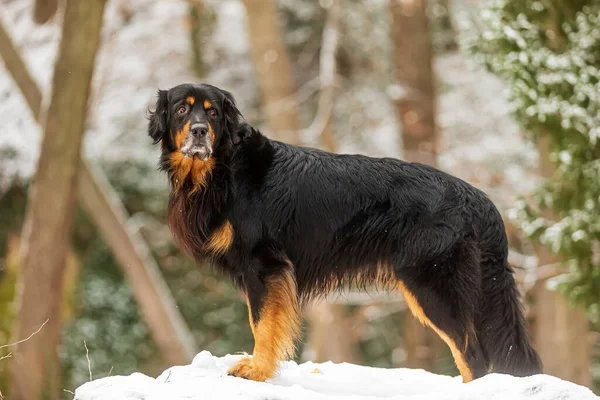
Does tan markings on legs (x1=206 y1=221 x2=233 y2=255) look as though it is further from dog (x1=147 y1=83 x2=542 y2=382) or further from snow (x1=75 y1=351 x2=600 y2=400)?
snow (x1=75 y1=351 x2=600 y2=400)

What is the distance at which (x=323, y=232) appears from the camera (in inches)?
235

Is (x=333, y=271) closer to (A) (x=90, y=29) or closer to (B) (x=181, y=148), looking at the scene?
(B) (x=181, y=148)

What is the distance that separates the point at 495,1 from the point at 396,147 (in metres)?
5.65

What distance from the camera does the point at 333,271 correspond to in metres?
6.09

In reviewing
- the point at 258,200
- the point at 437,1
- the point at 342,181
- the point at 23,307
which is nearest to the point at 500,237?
the point at 342,181

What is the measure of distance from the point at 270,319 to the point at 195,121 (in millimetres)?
1373

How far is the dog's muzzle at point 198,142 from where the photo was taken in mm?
5590

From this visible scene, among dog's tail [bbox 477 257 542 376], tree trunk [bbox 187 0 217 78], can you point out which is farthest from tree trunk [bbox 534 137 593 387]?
tree trunk [bbox 187 0 217 78]

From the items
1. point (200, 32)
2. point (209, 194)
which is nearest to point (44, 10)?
point (200, 32)

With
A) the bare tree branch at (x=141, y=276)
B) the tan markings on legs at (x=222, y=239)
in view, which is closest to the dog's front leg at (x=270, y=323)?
the tan markings on legs at (x=222, y=239)

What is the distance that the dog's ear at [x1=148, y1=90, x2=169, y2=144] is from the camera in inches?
231

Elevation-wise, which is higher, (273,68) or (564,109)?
(273,68)

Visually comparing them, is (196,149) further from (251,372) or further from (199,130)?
(251,372)

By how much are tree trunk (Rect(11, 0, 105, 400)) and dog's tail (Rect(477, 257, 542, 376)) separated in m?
6.19
